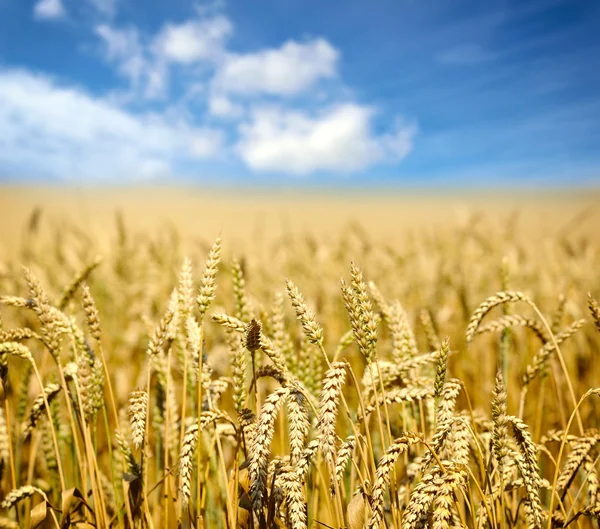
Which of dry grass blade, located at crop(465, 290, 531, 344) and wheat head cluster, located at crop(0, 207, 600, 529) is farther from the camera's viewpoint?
dry grass blade, located at crop(465, 290, 531, 344)

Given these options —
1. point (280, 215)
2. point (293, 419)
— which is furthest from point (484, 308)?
point (280, 215)

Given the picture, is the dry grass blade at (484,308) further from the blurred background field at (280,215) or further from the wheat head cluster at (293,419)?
the blurred background field at (280,215)

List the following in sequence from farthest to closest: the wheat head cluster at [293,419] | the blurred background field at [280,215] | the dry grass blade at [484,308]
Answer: the blurred background field at [280,215] → the dry grass blade at [484,308] → the wheat head cluster at [293,419]

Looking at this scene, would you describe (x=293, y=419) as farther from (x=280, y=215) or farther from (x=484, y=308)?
(x=280, y=215)

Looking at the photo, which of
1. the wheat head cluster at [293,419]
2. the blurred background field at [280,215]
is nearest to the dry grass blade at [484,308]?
the wheat head cluster at [293,419]

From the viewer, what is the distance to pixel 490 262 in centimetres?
483

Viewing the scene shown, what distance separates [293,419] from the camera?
1062 millimetres

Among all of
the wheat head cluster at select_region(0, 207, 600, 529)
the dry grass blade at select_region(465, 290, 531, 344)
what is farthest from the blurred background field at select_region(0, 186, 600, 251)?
the dry grass blade at select_region(465, 290, 531, 344)

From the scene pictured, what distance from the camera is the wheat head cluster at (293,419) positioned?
3.55ft

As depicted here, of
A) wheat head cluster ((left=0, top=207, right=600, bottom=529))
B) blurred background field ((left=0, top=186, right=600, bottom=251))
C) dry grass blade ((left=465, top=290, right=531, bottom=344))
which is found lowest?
wheat head cluster ((left=0, top=207, right=600, bottom=529))

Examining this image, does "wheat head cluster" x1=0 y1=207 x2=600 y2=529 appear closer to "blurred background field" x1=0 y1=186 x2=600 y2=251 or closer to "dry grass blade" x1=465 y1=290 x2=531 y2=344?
"dry grass blade" x1=465 y1=290 x2=531 y2=344

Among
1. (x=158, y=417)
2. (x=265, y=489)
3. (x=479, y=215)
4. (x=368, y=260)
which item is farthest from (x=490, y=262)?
(x=265, y=489)

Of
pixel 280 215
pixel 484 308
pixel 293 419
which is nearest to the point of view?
pixel 293 419

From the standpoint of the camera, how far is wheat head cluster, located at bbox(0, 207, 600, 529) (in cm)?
108
